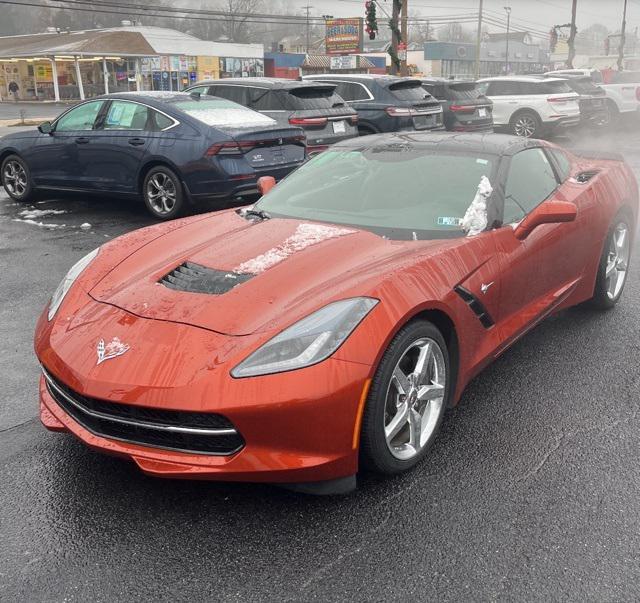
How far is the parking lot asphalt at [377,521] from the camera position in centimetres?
232

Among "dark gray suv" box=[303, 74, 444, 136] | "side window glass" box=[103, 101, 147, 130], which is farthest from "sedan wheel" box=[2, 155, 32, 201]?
"dark gray suv" box=[303, 74, 444, 136]

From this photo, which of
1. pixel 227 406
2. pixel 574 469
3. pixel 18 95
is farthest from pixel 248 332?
pixel 18 95

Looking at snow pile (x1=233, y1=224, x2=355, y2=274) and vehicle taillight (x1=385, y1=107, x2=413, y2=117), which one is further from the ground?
snow pile (x1=233, y1=224, x2=355, y2=274)

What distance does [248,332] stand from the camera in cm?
267

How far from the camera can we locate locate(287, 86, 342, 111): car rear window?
1038 cm

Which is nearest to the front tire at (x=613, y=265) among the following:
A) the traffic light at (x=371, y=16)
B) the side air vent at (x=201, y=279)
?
the side air vent at (x=201, y=279)

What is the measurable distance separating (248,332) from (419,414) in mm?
888

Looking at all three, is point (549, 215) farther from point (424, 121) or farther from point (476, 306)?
point (424, 121)

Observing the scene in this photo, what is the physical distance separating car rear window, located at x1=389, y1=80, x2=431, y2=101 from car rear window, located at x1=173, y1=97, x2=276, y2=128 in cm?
492

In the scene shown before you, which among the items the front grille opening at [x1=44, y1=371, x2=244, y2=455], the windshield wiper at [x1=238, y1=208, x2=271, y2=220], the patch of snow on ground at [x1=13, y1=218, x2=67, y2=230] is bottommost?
the patch of snow on ground at [x1=13, y1=218, x2=67, y2=230]

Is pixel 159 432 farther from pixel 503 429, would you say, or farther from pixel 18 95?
pixel 18 95

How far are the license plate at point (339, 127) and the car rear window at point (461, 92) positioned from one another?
5729 millimetres

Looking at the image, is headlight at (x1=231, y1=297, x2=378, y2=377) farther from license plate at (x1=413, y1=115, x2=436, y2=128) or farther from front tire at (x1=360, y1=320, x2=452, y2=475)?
license plate at (x1=413, y1=115, x2=436, y2=128)

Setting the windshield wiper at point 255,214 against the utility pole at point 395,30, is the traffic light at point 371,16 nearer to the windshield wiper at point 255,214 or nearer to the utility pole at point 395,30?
the utility pole at point 395,30
